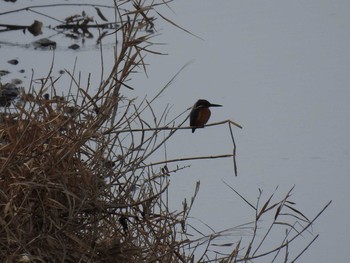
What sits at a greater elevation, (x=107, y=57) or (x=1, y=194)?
(x=107, y=57)

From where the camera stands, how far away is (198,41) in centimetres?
442

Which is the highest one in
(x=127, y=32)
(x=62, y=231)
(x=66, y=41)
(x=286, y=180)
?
(x=66, y=41)

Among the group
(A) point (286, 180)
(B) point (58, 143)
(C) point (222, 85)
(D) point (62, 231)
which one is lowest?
(D) point (62, 231)

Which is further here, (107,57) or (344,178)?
(107,57)

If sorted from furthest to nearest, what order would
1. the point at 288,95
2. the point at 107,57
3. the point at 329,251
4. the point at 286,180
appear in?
the point at 107,57 → the point at 288,95 → the point at 286,180 → the point at 329,251

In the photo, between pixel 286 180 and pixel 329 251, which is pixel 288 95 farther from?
pixel 329 251

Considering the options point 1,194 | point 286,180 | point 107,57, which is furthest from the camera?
point 107,57

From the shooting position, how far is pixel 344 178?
3.15 meters

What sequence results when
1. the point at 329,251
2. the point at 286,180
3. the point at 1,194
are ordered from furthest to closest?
the point at 286,180
the point at 329,251
the point at 1,194

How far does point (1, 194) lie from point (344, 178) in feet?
4.73

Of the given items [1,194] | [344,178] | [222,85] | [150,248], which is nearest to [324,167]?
[344,178]

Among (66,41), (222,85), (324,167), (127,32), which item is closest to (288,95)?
(222,85)

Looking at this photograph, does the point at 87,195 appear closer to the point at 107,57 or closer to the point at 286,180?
the point at 286,180

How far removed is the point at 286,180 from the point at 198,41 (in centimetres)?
143
